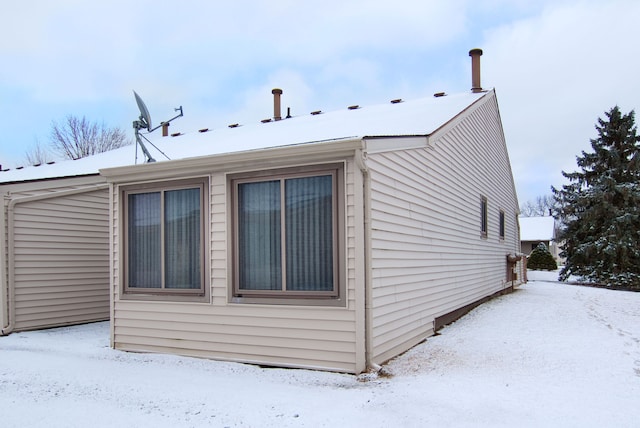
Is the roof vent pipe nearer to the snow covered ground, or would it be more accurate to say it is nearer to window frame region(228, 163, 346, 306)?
the snow covered ground

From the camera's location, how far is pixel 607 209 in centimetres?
2080

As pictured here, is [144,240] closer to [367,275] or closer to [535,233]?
[367,275]

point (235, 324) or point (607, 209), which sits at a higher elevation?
point (607, 209)

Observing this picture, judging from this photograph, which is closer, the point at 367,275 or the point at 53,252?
the point at 367,275

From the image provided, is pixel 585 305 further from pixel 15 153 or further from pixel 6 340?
pixel 15 153

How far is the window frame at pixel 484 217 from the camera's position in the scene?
10.9m

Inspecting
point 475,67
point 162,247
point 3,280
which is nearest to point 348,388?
point 162,247

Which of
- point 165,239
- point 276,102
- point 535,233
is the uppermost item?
point 276,102

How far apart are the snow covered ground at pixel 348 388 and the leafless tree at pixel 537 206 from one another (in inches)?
2505

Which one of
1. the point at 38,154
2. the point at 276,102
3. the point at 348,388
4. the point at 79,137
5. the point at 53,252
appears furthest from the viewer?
the point at 38,154

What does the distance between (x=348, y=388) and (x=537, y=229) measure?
1602 inches

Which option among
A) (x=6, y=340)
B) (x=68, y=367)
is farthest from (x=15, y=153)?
(x=68, y=367)

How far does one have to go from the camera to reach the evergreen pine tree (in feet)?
66.3

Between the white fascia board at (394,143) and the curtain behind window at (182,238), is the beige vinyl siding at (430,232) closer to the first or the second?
the white fascia board at (394,143)
